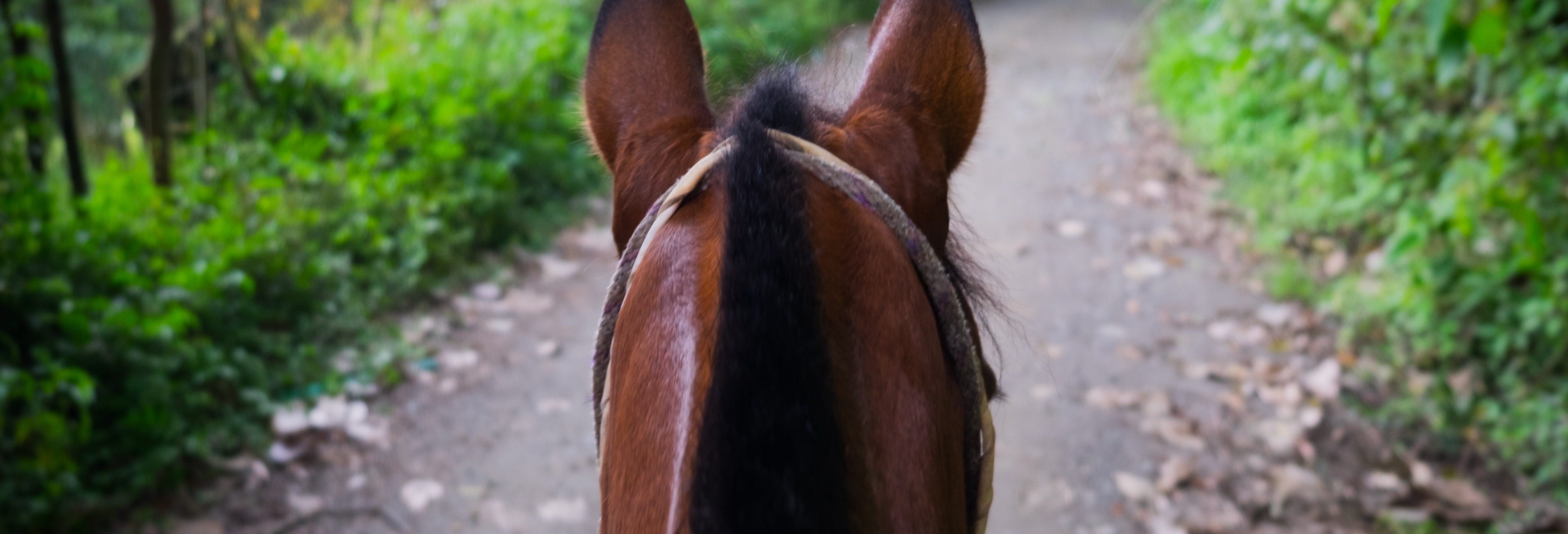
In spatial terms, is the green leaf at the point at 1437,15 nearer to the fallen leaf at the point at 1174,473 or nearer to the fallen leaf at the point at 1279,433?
the fallen leaf at the point at 1279,433

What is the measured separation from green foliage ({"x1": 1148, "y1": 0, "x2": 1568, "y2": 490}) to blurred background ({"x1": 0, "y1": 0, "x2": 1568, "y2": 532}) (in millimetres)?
14

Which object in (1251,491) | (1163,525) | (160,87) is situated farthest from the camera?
(160,87)

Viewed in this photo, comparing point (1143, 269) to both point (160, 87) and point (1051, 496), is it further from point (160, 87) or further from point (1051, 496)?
point (160, 87)

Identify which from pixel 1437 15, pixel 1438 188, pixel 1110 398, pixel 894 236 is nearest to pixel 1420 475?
pixel 1110 398

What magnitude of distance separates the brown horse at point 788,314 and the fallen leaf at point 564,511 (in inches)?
87.8

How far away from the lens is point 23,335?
3.11 metres

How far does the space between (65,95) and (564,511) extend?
3.11 m

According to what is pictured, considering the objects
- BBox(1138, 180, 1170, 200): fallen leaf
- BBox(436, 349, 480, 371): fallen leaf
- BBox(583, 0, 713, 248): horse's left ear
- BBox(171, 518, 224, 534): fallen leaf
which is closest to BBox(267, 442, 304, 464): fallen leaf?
BBox(171, 518, 224, 534): fallen leaf

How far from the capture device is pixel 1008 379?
13.7ft

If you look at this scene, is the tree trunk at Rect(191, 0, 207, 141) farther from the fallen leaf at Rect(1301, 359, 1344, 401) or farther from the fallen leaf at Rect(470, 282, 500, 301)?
the fallen leaf at Rect(1301, 359, 1344, 401)

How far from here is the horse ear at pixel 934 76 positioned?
1376mm

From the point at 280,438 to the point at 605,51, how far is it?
281 centimetres

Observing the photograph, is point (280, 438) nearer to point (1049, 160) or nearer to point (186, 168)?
point (186, 168)

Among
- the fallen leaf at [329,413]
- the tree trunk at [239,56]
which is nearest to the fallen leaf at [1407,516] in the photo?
the fallen leaf at [329,413]
